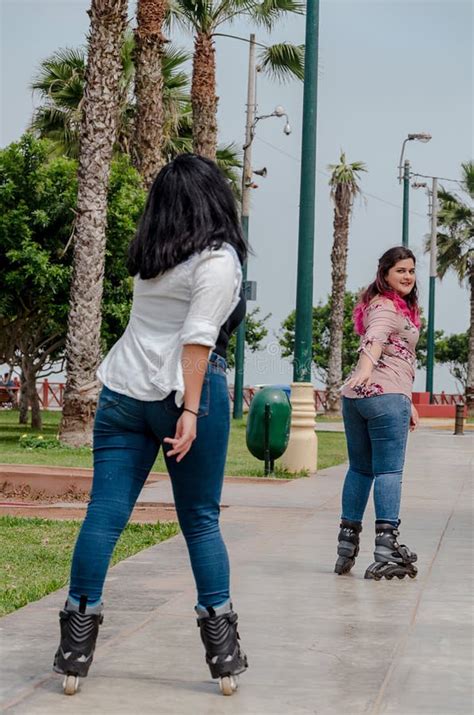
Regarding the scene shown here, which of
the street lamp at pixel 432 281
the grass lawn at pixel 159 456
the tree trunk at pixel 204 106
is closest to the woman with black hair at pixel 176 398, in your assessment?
the grass lawn at pixel 159 456

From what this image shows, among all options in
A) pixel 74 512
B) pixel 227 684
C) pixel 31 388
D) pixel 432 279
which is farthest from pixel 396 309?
pixel 432 279

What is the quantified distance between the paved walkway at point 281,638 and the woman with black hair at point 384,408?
6.7 inches

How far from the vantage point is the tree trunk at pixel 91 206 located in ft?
61.7

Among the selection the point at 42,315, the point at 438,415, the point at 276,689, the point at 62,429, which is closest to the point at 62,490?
the point at 62,429

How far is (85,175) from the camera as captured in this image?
18.9m

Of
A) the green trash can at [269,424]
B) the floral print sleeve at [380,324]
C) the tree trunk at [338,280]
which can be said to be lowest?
the green trash can at [269,424]

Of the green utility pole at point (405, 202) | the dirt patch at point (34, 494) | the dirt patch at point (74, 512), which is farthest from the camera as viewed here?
the green utility pole at point (405, 202)

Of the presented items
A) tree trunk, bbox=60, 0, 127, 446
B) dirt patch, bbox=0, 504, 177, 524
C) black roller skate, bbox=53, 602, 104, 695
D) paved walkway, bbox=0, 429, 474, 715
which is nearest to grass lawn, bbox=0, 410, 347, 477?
tree trunk, bbox=60, 0, 127, 446

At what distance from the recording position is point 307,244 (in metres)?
15.3

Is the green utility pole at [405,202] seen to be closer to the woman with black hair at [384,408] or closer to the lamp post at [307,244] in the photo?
the lamp post at [307,244]

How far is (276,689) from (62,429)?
48.6 ft

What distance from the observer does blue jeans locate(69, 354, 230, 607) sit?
4.43m

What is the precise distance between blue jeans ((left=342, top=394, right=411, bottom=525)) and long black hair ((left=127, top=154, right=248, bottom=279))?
2.51 m

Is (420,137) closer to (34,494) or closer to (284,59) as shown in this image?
(284,59)
